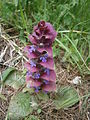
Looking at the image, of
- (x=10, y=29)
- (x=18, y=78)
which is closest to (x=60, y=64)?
(x=18, y=78)

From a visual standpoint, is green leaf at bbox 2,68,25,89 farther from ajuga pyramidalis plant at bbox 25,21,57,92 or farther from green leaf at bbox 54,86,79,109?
green leaf at bbox 54,86,79,109

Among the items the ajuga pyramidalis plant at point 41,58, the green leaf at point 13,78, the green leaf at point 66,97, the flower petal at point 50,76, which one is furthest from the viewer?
the green leaf at point 13,78

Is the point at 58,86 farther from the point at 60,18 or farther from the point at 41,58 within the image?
the point at 60,18

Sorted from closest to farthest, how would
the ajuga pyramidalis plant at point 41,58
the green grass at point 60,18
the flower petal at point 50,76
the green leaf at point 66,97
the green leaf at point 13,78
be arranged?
the ajuga pyramidalis plant at point 41,58 → the flower petal at point 50,76 → the green leaf at point 66,97 → the green leaf at point 13,78 → the green grass at point 60,18

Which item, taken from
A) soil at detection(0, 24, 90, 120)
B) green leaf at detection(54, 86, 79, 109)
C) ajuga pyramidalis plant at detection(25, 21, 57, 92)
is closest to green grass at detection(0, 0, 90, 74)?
soil at detection(0, 24, 90, 120)

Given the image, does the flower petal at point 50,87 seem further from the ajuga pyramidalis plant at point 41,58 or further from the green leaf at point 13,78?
the green leaf at point 13,78

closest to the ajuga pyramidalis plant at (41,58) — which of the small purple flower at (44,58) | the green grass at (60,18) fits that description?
the small purple flower at (44,58)

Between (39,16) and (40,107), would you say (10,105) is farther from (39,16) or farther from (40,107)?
(39,16)

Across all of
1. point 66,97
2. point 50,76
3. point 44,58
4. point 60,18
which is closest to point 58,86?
point 66,97
